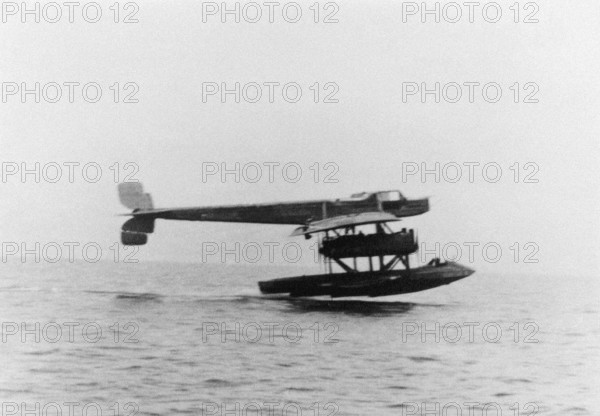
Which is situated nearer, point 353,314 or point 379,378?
point 379,378

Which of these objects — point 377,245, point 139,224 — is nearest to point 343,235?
point 377,245

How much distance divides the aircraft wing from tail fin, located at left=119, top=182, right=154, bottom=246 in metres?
5.76

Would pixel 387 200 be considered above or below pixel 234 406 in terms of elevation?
above

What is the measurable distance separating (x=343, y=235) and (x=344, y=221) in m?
1.62

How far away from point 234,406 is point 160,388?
192 centimetres

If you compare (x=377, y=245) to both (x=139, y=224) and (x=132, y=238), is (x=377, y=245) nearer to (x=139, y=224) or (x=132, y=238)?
(x=139, y=224)

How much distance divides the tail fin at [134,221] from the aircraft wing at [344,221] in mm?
5763

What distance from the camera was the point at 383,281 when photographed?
91.2ft

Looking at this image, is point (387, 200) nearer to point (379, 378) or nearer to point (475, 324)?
point (475, 324)

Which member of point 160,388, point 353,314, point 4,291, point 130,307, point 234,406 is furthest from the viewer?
point 4,291

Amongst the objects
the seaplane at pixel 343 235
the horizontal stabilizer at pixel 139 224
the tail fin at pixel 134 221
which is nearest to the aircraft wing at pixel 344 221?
the seaplane at pixel 343 235

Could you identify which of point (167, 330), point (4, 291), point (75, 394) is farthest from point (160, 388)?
point (4, 291)

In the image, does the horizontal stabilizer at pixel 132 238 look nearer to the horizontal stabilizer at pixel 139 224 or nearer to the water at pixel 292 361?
the horizontal stabilizer at pixel 139 224

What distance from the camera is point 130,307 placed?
29.5 m
